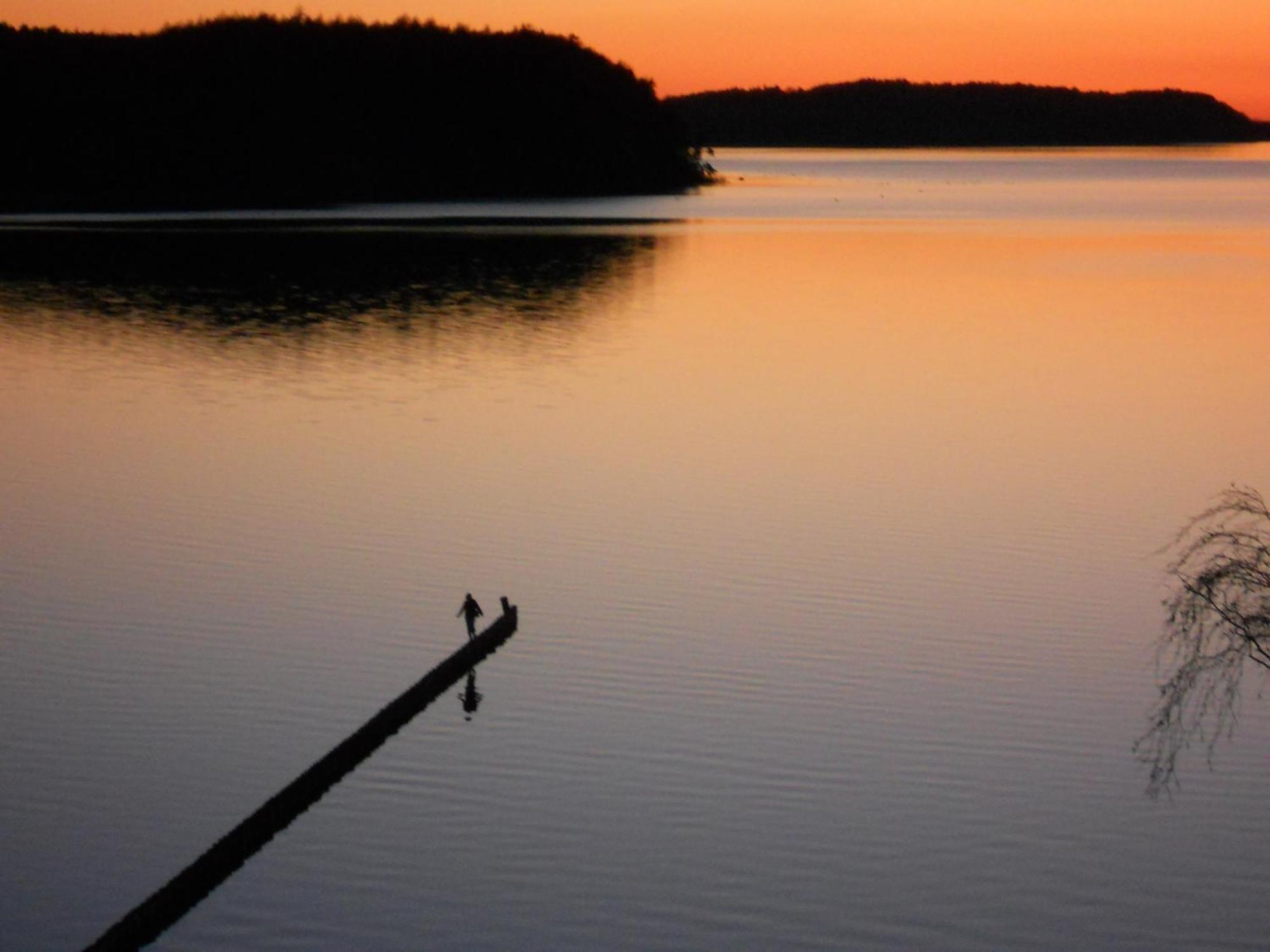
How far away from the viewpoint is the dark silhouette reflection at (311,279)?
5619 centimetres

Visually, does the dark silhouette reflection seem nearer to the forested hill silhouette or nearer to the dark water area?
the dark water area

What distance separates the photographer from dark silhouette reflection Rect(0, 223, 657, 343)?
56.2 metres

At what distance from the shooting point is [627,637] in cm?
2053

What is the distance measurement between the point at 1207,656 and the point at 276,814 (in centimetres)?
791

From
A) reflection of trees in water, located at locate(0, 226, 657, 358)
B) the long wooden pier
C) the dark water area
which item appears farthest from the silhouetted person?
the dark water area

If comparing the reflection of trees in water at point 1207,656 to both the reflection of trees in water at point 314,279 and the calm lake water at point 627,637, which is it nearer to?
the calm lake water at point 627,637

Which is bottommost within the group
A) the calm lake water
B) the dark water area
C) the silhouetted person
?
the dark water area

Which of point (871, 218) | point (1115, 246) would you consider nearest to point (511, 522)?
point (1115, 246)

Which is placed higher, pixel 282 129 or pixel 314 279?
pixel 282 129

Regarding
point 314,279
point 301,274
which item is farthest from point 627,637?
point 301,274

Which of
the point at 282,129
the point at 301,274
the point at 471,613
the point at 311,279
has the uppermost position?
the point at 471,613

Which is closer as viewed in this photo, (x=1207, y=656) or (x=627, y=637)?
(x=1207, y=656)

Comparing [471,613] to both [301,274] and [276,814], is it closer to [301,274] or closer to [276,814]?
[276,814]

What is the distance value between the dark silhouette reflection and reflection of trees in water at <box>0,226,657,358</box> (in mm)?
112
